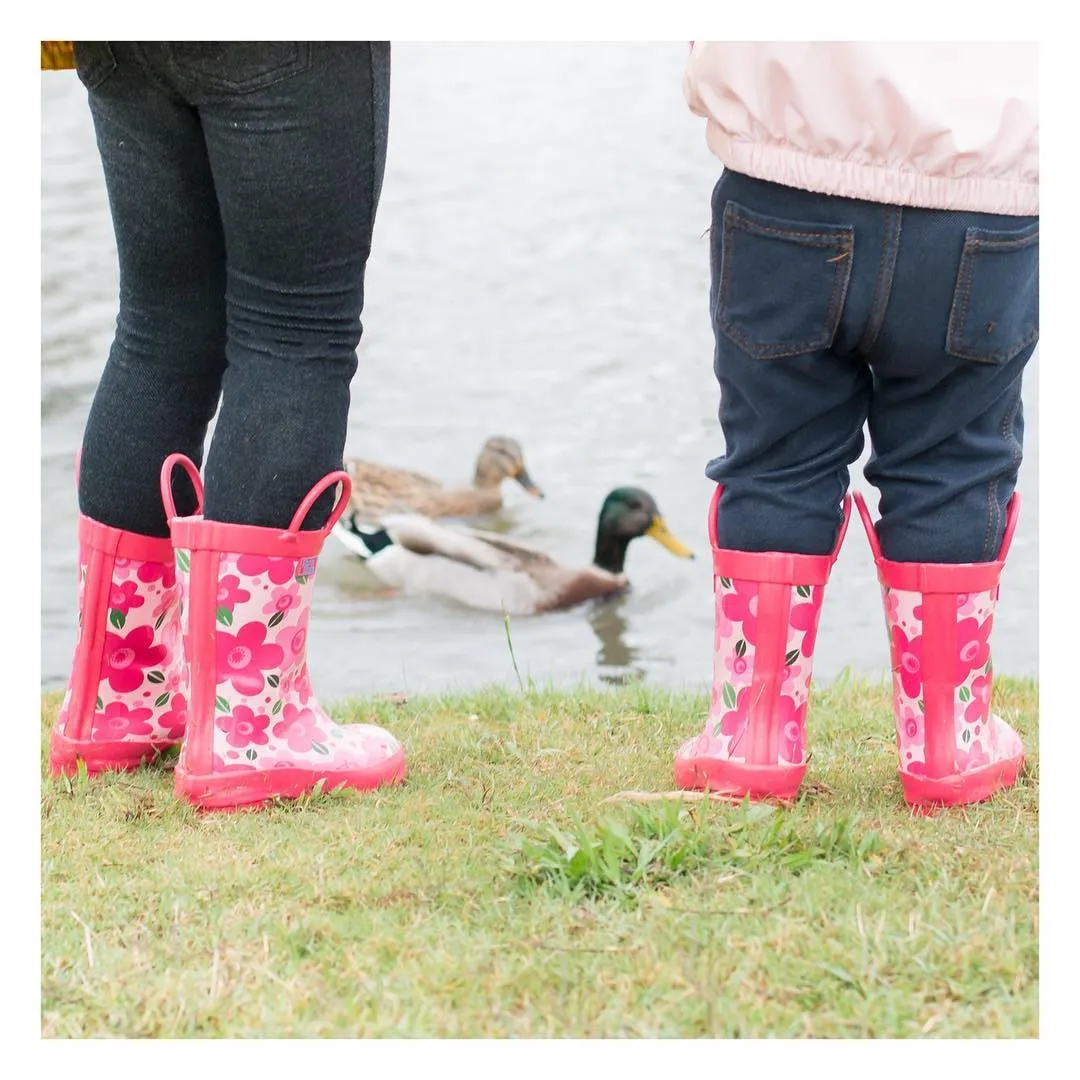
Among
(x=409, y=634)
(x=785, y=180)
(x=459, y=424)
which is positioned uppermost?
(x=785, y=180)

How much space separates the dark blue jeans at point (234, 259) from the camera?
1.53 meters

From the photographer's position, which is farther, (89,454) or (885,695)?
(885,695)

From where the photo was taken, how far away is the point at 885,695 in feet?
7.52

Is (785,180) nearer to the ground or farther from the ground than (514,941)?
farther from the ground

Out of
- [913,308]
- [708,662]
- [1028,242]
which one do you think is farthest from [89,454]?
[708,662]

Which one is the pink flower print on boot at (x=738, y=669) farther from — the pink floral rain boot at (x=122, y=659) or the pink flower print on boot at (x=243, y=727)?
the pink floral rain boot at (x=122, y=659)

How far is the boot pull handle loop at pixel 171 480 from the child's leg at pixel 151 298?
0.02 meters

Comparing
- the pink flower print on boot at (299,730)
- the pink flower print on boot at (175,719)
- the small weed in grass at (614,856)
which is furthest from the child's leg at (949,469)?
the pink flower print on boot at (175,719)

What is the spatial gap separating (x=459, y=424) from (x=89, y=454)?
437 centimetres

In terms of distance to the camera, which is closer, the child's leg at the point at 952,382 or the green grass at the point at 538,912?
the green grass at the point at 538,912

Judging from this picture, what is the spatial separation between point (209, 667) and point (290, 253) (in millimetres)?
475

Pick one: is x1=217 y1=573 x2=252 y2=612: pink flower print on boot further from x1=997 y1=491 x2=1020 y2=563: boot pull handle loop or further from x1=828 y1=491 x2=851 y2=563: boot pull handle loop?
x1=997 y1=491 x2=1020 y2=563: boot pull handle loop
